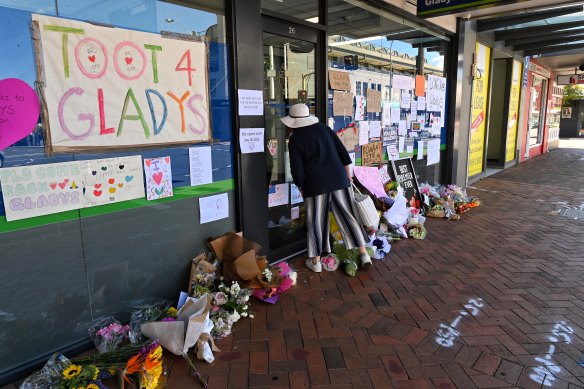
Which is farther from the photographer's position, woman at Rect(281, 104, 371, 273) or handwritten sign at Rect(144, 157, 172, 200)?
woman at Rect(281, 104, 371, 273)

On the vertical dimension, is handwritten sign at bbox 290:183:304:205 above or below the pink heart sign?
below

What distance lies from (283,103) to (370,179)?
171cm

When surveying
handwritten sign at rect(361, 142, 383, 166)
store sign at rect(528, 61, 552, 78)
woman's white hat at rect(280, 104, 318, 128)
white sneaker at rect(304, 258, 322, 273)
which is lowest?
white sneaker at rect(304, 258, 322, 273)

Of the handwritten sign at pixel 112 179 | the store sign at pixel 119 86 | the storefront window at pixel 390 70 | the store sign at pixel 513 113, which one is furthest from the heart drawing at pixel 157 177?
the store sign at pixel 513 113

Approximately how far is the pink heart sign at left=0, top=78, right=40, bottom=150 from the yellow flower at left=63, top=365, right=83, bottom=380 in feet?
4.46

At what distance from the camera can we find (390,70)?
5.91m

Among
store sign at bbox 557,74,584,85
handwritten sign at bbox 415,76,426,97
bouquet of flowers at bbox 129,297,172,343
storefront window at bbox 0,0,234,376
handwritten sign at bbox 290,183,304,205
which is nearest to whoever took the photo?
storefront window at bbox 0,0,234,376

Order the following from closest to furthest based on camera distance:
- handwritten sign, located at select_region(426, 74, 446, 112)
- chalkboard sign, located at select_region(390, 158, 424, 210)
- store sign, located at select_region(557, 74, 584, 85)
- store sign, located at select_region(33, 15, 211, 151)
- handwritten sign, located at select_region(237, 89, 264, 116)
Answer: store sign, located at select_region(33, 15, 211, 151) → handwritten sign, located at select_region(237, 89, 264, 116) → chalkboard sign, located at select_region(390, 158, 424, 210) → handwritten sign, located at select_region(426, 74, 446, 112) → store sign, located at select_region(557, 74, 584, 85)

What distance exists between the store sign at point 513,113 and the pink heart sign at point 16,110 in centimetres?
1160

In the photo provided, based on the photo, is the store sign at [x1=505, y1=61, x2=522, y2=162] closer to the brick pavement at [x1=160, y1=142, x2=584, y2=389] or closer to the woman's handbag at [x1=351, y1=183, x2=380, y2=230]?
the brick pavement at [x1=160, y1=142, x2=584, y2=389]

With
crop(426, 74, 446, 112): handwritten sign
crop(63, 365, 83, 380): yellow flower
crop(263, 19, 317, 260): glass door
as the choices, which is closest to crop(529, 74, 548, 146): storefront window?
crop(426, 74, 446, 112): handwritten sign

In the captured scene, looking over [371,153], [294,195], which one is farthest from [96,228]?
[371,153]

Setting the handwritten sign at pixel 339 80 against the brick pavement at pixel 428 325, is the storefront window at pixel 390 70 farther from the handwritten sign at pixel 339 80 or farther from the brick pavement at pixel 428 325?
the brick pavement at pixel 428 325

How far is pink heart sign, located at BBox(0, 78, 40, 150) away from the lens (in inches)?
92.5
